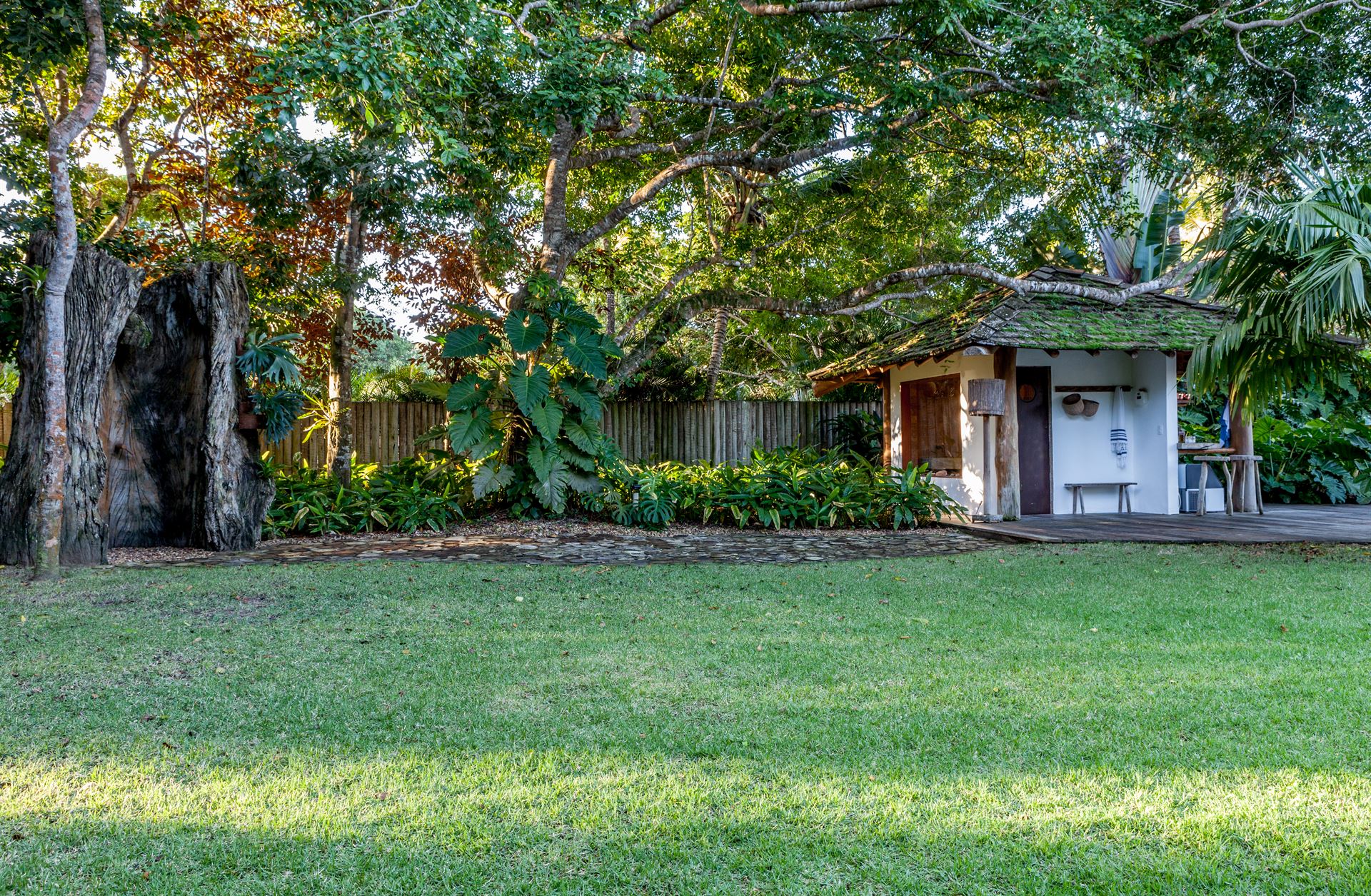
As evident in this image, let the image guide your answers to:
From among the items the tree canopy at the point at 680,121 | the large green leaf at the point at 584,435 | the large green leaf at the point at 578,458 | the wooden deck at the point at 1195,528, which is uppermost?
the tree canopy at the point at 680,121

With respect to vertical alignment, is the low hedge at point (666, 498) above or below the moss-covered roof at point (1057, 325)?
below

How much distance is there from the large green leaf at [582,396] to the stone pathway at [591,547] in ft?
4.56

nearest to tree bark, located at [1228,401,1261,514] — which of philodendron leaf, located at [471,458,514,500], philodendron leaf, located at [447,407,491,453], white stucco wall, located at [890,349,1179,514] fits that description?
white stucco wall, located at [890,349,1179,514]

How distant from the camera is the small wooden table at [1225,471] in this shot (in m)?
11.6

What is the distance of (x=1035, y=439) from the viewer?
11922mm

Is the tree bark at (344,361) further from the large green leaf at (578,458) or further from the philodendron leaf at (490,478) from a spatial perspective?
the large green leaf at (578,458)

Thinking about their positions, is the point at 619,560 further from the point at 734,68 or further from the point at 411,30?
the point at 734,68

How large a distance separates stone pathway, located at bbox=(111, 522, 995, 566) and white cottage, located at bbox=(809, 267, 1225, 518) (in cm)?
222

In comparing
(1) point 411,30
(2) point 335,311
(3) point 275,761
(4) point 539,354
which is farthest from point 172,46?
(3) point 275,761

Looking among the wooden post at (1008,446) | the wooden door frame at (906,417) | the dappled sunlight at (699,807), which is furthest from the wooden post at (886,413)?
the dappled sunlight at (699,807)

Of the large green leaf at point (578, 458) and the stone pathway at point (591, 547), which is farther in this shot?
the large green leaf at point (578, 458)

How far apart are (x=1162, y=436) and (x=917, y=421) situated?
3.29 metres

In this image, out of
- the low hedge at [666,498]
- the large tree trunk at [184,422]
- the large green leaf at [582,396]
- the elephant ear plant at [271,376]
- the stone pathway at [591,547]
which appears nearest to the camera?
the stone pathway at [591,547]

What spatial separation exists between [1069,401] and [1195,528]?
2.58m
